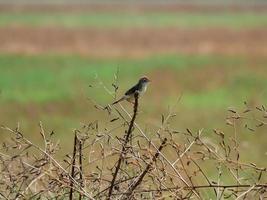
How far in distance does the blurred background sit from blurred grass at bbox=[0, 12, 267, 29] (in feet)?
0.18

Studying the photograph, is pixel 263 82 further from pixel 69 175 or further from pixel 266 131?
pixel 69 175

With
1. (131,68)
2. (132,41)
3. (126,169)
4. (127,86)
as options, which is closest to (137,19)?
(132,41)

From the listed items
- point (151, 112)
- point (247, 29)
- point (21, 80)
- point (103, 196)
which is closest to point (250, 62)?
point (21, 80)

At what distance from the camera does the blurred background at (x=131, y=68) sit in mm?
15953

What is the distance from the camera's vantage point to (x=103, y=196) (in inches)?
153

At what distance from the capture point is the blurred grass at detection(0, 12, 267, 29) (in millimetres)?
46125

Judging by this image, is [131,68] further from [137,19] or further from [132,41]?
[137,19]

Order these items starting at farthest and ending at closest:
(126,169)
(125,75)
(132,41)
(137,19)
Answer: (137,19)
(132,41)
(125,75)
(126,169)

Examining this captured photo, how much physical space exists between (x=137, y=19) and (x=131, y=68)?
27.4 metres

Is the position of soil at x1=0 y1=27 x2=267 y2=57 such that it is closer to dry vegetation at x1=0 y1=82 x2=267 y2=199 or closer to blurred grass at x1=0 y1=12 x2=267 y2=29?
blurred grass at x1=0 y1=12 x2=267 y2=29

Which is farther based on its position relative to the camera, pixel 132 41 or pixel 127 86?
pixel 132 41

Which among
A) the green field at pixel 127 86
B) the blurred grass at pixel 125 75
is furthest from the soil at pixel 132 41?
the green field at pixel 127 86

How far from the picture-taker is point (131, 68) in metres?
25.5

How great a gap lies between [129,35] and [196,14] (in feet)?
61.8
